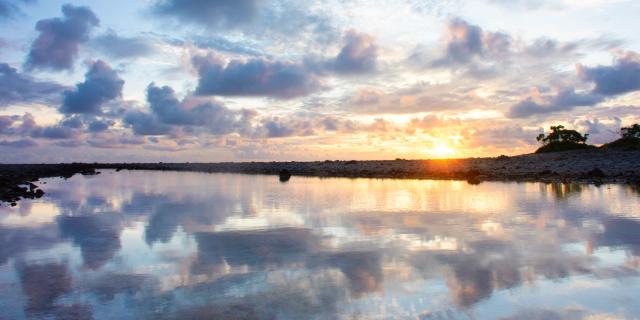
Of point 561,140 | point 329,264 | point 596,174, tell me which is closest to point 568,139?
point 561,140

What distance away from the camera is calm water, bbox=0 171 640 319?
28.2 ft

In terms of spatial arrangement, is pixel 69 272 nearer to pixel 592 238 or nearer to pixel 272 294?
pixel 272 294

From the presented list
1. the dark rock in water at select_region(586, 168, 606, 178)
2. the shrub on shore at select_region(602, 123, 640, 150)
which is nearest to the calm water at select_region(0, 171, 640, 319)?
the dark rock in water at select_region(586, 168, 606, 178)

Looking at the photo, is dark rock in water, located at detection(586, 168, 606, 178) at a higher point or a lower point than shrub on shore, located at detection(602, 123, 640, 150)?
lower

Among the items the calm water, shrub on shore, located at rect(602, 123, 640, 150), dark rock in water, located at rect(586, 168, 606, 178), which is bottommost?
the calm water

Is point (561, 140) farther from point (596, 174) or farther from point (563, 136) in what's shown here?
point (596, 174)

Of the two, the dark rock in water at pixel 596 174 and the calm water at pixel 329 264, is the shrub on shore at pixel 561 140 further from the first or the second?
the calm water at pixel 329 264

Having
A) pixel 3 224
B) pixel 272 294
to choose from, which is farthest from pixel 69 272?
pixel 3 224

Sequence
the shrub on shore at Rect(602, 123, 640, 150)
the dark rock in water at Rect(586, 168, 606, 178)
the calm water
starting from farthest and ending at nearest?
the shrub on shore at Rect(602, 123, 640, 150), the dark rock in water at Rect(586, 168, 606, 178), the calm water

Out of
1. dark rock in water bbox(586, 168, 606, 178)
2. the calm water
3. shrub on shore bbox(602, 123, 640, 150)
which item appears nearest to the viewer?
the calm water

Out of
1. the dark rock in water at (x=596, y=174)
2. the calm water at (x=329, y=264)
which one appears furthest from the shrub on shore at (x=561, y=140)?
the calm water at (x=329, y=264)

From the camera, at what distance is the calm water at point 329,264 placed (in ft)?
28.2

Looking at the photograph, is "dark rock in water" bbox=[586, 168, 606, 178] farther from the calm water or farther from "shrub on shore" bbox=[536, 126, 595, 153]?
"shrub on shore" bbox=[536, 126, 595, 153]

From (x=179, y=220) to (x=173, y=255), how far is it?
759 cm
